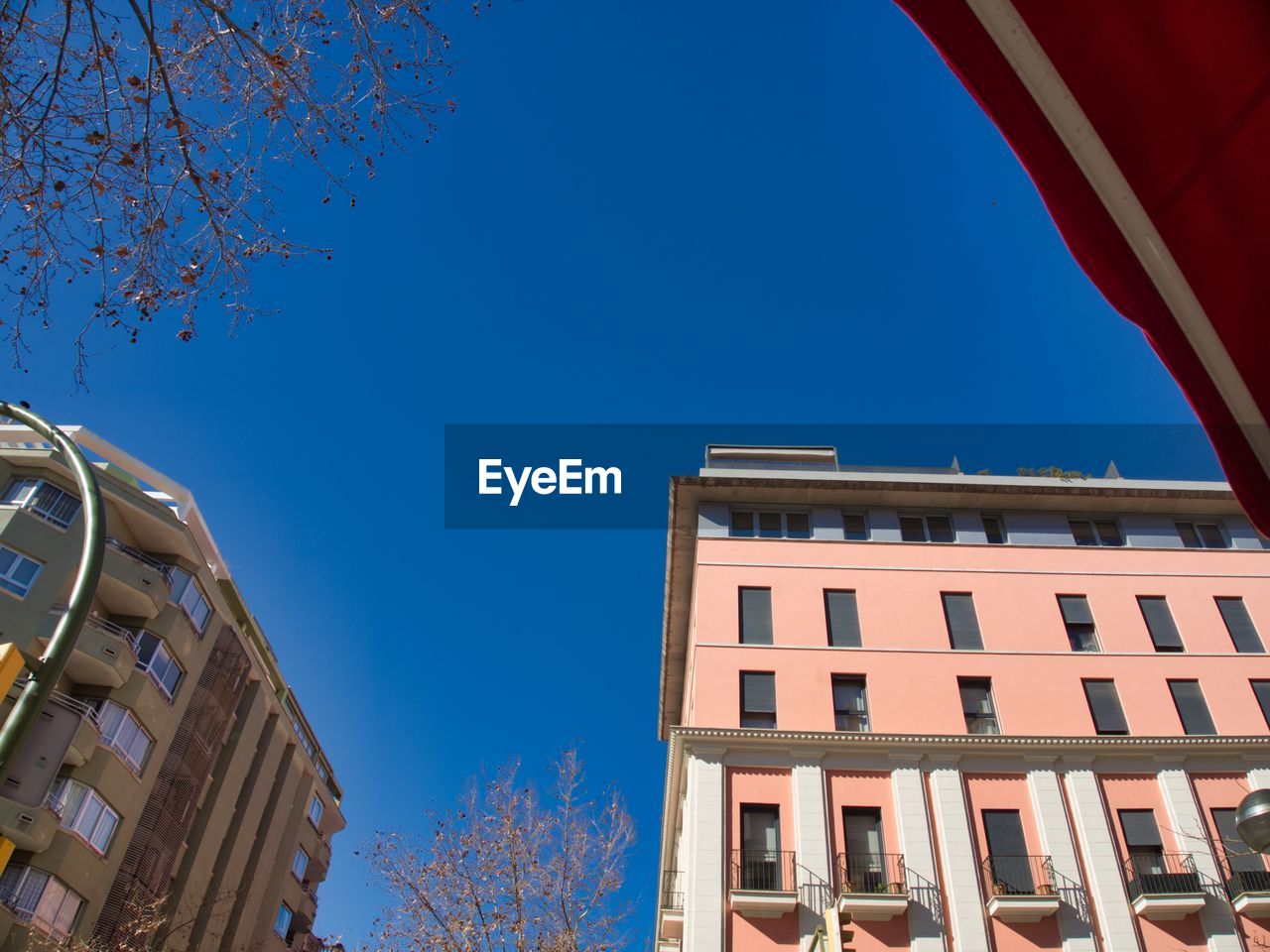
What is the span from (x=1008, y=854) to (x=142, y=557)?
26268 mm

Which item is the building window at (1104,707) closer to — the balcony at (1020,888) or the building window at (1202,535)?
the balcony at (1020,888)

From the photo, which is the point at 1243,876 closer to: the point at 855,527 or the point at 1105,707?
the point at 1105,707

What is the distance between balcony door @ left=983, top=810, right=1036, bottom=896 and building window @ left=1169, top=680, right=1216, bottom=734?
5652mm

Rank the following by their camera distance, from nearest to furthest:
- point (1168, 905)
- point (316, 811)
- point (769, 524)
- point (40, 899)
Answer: point (1168, 905) < point (40, 899) < point (769, 524) < point (316, 811)

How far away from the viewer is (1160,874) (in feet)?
64.3

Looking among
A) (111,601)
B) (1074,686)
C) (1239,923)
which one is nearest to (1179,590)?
(1074,686)

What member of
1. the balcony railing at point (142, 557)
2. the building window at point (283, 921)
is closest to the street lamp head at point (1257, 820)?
the balcony railing at point (142, 557)

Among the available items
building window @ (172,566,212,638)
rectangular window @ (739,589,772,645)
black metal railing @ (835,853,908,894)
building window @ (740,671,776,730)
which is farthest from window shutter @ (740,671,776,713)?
building window @ (172,566,212,638)

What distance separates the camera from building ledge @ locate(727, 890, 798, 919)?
18.8m

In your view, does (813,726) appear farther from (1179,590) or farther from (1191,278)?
(1191,278)

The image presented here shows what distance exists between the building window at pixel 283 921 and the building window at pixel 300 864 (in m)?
1.40

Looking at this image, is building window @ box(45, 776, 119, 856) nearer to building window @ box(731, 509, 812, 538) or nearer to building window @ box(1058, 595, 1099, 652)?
building window @ box(731, 509, 812, 538)


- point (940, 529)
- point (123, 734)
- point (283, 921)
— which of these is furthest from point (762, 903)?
point (283, 921)

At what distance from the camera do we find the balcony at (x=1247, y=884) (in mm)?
18750
